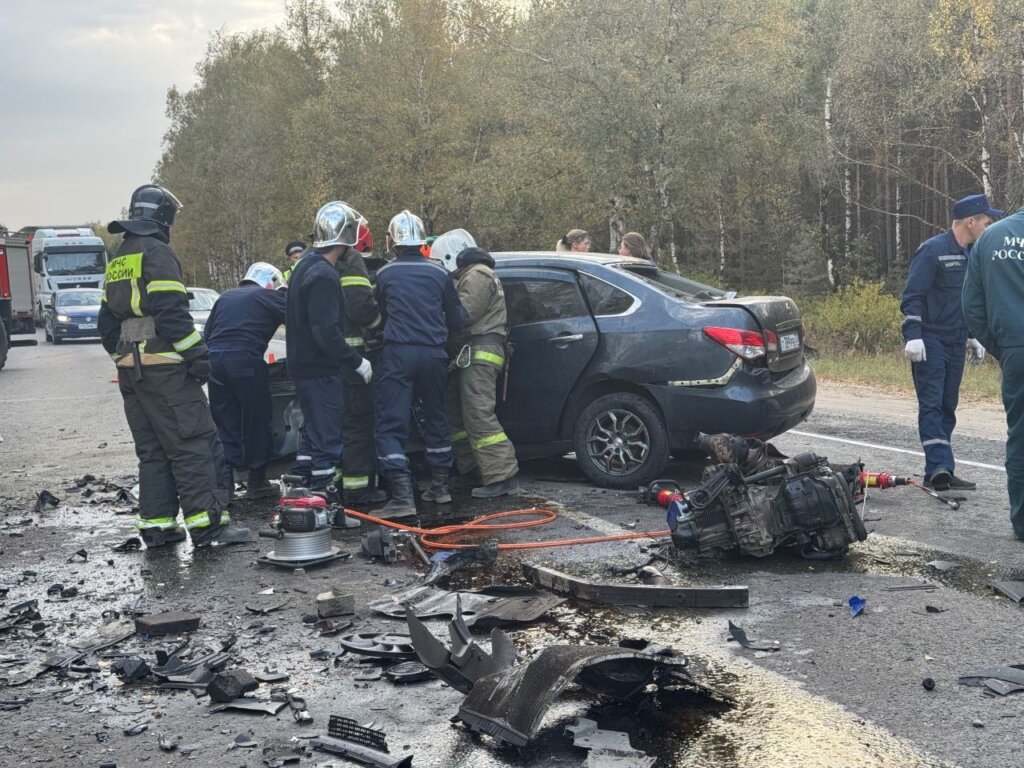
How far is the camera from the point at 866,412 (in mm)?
12234

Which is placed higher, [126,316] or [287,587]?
[126,316]

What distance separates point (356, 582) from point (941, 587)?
3.06m

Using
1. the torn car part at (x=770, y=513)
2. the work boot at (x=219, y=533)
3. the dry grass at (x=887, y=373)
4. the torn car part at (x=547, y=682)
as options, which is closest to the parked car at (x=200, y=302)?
the dry grass at (x=887, y=373)

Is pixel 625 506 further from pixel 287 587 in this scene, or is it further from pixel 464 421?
pixel 287 587

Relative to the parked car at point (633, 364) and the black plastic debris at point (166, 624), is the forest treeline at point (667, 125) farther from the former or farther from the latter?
the black plastic debris at point (166, 624)

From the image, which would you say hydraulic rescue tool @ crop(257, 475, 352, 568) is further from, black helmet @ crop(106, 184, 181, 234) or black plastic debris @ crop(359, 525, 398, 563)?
black helmet @ crop(106, 184, 181, 234)

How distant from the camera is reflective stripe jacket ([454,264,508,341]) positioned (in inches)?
302

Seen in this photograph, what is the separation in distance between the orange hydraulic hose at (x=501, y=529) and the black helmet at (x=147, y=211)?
7.59 ft

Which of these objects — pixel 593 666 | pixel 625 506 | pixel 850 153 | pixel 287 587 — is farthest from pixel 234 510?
pixel 850 153

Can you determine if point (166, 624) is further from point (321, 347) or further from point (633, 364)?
point (633, 364)

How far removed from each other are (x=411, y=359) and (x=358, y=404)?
0.69 meters

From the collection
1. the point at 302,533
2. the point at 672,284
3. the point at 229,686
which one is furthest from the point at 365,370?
the point at 229,686

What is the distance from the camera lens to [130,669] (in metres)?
4.32

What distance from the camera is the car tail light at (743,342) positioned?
7.29 meters
